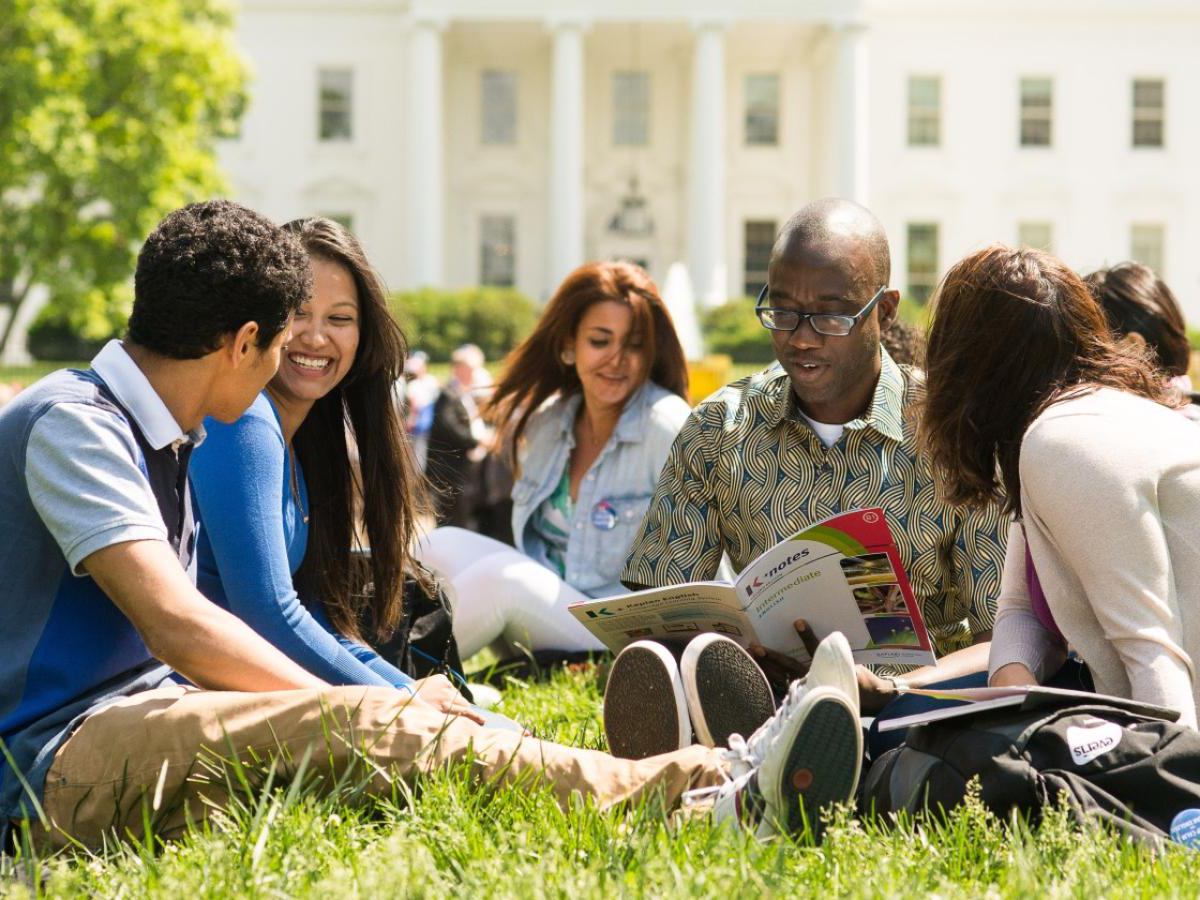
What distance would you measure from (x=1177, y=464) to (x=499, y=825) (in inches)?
55.2

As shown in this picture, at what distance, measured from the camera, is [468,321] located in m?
29.1

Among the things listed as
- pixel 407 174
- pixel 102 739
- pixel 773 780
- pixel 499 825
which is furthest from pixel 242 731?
pixel 407 174

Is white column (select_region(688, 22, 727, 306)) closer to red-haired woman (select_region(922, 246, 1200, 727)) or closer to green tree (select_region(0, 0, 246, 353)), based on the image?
green tree (select_region(0, 0, 246, 353))

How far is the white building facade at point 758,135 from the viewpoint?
3584cm

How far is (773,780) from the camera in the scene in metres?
2.58

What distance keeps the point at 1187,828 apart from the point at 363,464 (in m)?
2.32

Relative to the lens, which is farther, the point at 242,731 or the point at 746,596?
the point at 746,596

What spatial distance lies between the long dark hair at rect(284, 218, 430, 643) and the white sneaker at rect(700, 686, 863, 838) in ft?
5.15

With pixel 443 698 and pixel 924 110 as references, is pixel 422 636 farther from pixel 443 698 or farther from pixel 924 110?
pixel 924 110

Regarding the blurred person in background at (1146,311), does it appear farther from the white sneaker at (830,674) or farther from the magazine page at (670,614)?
the white sneaker at (830,674)

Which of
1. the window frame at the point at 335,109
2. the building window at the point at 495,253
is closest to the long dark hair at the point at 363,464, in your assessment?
the building window at the point at 495,253

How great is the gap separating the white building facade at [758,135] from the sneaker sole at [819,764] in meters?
33.1

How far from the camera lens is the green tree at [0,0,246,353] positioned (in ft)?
77.2

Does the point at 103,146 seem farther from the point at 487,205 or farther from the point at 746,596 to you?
the point at 746,596
